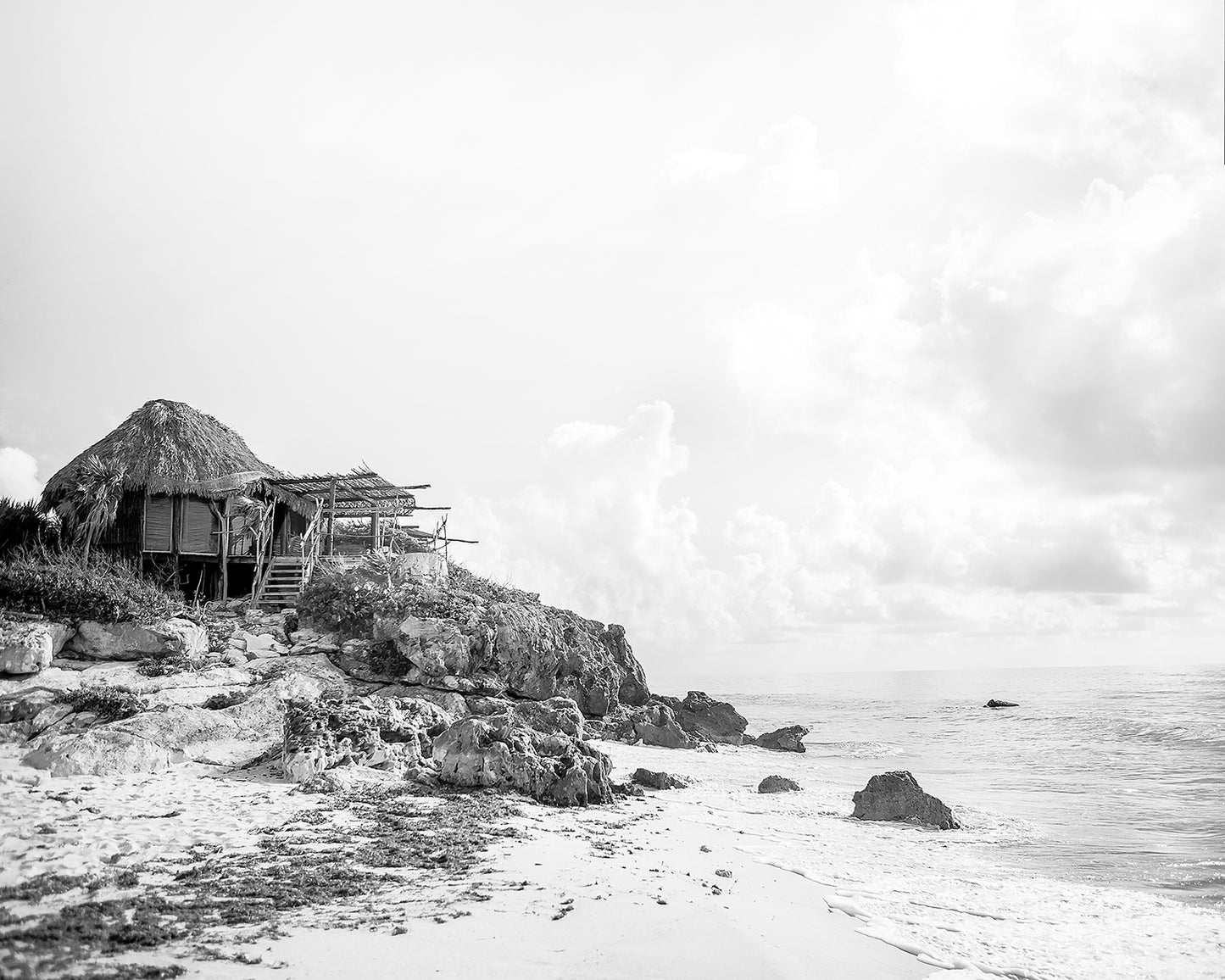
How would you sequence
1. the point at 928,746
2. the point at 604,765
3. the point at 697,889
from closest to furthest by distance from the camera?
the point at 697,889 → the point at 604,765 → the point at 928,746

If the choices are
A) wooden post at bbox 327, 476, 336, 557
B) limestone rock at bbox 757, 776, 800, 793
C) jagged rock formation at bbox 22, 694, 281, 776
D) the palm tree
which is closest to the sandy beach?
jagged rock formation at bbox 22, 694, 281, 776

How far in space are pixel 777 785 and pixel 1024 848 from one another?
511cm

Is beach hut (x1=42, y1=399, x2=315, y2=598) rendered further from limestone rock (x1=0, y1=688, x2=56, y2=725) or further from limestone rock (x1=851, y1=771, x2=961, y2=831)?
limestone rock (x1=851, y1=771, x2=961, y2=831)

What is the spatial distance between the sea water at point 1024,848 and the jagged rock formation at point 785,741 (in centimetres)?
123

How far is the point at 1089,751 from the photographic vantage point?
25.5 meters

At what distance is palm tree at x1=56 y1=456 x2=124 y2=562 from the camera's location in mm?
23688

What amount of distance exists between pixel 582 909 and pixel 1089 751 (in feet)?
82.6

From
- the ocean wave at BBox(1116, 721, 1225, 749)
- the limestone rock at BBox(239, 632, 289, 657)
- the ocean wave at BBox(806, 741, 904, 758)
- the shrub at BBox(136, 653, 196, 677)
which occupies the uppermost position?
the limestone rock at BBox(239, 632, 289, 657)

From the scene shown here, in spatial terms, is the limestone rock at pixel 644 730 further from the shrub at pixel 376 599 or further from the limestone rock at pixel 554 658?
the shrub at pixel 376 599

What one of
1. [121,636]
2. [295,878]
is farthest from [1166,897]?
[121,636]

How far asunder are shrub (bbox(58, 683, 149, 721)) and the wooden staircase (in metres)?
8.79

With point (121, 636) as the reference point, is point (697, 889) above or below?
below

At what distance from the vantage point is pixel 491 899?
6.58 m

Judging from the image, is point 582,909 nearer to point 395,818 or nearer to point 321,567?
point 395,818
